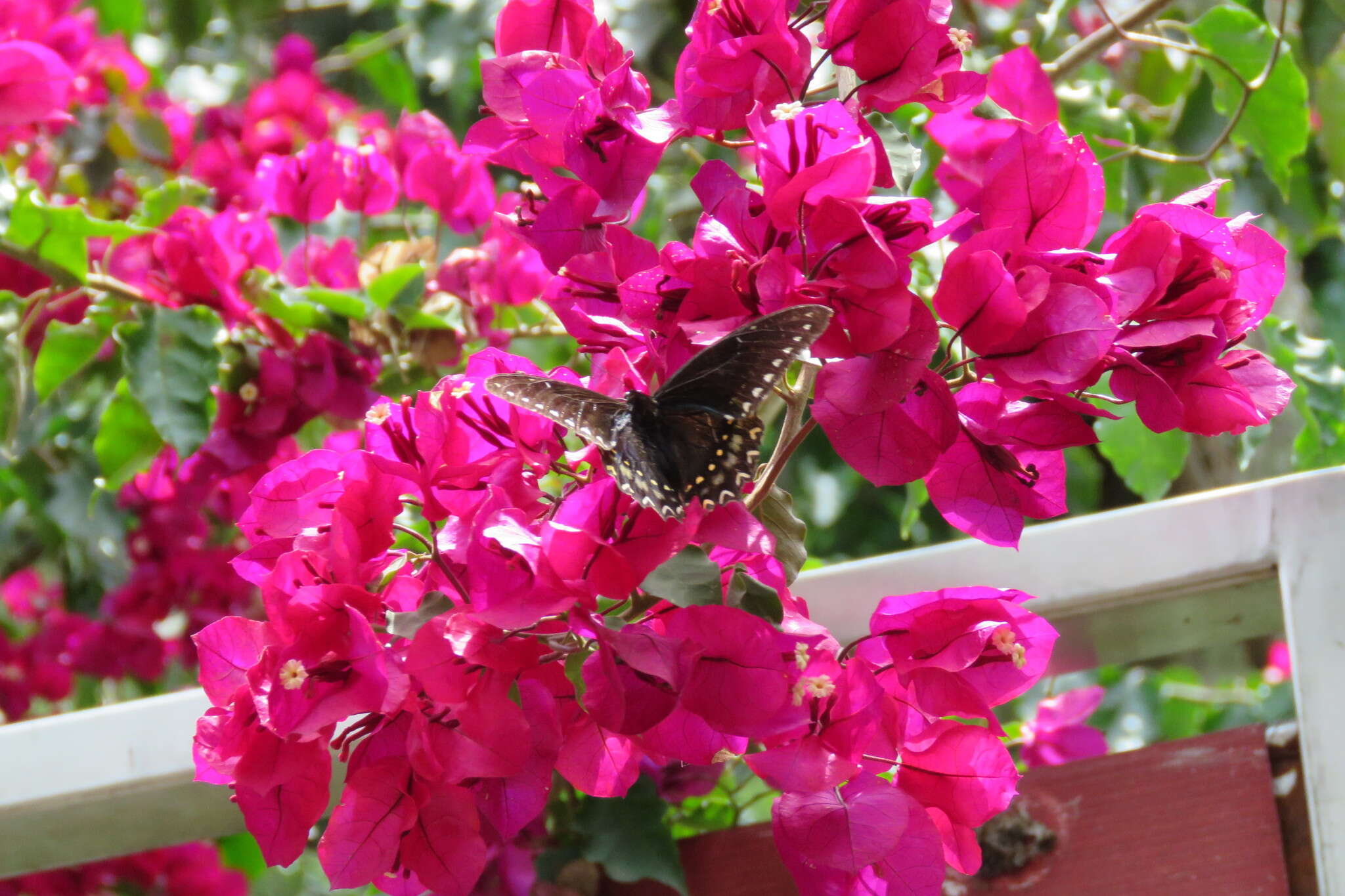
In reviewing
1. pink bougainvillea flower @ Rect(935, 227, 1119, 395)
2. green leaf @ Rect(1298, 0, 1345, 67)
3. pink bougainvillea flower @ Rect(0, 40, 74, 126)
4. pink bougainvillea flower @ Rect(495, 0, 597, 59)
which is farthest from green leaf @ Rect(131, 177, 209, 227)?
green leaf @ Rect(1298, 0, 1345, 67)

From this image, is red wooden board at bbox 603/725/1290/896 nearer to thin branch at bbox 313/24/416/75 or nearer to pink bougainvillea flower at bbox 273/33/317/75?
pink bougainvillea flower at bbox 273/33/317/75

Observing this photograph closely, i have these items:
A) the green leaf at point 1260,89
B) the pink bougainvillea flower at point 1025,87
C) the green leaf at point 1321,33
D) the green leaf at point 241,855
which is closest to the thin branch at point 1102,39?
the green leaf at point 1260,89

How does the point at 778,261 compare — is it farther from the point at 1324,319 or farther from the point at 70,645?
the point at 70,645

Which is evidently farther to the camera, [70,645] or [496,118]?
[70,645]

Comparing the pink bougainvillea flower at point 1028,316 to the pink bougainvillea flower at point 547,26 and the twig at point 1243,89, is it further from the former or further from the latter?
the twig at point 1243,89

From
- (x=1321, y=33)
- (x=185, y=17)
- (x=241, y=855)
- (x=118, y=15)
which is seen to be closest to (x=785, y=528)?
(x=1321, y=33)

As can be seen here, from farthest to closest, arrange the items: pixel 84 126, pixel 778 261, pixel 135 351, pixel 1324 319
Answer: pixel 84 126, pixel 1324 319, pixel 135 351, pixel 778 261

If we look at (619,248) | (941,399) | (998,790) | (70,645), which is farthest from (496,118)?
(70,645)
